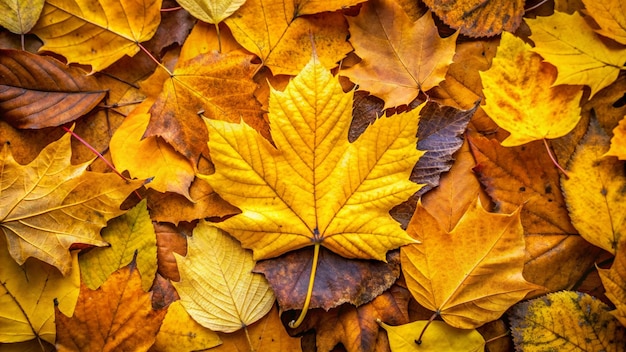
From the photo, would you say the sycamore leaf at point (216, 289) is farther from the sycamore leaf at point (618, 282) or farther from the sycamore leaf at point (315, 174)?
the sycamore leaf at point (618, 282)

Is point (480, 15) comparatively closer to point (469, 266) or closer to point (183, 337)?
point (469, 266)

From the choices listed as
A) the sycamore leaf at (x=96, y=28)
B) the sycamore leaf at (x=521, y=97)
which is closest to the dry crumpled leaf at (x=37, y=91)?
the sycamore leaf at (x=96, y=28)

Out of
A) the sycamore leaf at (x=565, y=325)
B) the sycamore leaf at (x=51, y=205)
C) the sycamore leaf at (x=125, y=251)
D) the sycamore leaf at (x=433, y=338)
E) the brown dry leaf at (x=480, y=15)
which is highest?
the brown dry leaf at (x=480, y=15)

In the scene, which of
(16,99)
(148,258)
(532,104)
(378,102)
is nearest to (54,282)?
(148,258)

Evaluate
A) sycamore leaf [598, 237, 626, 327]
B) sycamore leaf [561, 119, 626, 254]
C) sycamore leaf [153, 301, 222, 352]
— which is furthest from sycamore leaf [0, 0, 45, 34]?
sycamore leaf [598, 237, 626, 327]

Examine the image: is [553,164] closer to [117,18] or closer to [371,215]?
[371,215]

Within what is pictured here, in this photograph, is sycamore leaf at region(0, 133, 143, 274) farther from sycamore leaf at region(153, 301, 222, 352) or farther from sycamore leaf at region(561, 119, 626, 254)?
sycamore leaf at region(561, 119, 626, 254)

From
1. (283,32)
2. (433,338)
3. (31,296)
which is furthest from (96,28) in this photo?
(433,338)

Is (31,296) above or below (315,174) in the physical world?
below
